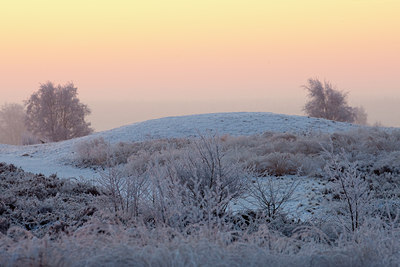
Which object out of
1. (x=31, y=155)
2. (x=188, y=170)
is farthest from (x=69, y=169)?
(x=188, y=170)

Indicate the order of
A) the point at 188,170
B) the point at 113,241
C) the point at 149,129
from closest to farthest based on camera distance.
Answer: the point at 113,241 → the point at 188,170 → the point at 149,129

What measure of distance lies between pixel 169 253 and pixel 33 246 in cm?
83

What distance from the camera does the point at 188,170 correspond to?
6348 millimetres

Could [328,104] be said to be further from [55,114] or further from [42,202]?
[42,202]

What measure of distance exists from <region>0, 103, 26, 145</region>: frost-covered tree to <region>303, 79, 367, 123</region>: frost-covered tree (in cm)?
3216

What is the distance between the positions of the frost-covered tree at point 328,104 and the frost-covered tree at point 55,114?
19601 mm

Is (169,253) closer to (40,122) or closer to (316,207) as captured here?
(316,207)

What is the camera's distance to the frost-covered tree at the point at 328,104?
3794 cm

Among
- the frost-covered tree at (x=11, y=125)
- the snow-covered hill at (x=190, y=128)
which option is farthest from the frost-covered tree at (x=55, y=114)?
the frost-covered tree at (x=11, y=125)

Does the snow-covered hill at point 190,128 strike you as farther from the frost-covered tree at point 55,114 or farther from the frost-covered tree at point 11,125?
the frost-covered tree at point 11,125

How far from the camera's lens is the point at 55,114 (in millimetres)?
37031

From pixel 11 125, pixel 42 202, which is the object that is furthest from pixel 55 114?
pixel 42 202

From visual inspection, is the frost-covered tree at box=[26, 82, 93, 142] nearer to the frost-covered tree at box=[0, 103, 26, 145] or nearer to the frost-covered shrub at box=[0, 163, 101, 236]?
the frost-covered tree at box=[0, 103, 26, 145]

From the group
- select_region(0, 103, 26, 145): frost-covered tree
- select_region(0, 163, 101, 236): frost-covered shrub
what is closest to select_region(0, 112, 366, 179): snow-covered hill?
select_region(0, 163, 101, 236): frost-covered shrub
